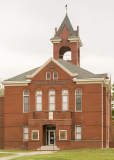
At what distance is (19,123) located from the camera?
5288cm

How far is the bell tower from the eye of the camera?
6051cm

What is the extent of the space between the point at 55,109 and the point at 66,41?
13.2m

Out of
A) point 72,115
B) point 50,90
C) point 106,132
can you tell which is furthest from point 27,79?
point 106,132

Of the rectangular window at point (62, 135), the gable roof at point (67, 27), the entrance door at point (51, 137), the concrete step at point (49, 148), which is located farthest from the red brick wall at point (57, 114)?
the gable roof at point (67, 27)

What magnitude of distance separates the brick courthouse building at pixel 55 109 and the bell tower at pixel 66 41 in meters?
6.07

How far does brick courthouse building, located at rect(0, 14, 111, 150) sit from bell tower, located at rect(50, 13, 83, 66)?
239 inches

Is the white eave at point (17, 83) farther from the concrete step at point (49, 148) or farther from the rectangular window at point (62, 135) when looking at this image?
the concrete step at point (49, 148)

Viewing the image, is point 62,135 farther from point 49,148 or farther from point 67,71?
point 67,71

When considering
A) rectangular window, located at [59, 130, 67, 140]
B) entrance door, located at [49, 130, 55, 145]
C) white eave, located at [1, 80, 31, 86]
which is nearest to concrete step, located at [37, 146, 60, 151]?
rectangular window, located at [59, 130, 67, 140]

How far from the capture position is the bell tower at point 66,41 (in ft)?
199

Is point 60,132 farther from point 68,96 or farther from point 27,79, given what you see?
Result: point 27,79

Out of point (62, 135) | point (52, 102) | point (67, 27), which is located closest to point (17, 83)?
point (52, 102)

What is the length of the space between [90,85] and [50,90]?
530 centimetres

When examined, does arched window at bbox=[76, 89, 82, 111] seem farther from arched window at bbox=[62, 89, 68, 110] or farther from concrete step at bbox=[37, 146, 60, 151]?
concrete step at bbox=[37, 146, 60, 151]
